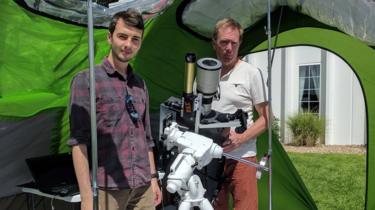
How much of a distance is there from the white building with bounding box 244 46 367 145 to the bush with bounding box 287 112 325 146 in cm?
25

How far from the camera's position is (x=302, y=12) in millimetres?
3600

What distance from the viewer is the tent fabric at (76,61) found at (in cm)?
293

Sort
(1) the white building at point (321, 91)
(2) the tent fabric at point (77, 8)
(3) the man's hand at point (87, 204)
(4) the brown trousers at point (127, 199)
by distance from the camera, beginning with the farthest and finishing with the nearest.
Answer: (1) the white building at point (321, 91) → (2) the tent fabric at point (77, 8) → (4) the brown trousers at point (127, 199) → (3) the man's hand at point (87, 204)

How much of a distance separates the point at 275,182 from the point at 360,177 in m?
3.47

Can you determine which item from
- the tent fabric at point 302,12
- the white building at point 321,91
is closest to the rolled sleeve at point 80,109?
the tent fabric at point 302,12

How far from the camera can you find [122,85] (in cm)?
222

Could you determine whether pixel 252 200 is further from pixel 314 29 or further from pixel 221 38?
pixel 314 29

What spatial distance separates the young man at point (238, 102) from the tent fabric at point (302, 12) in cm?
78

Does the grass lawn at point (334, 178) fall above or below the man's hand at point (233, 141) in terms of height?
below

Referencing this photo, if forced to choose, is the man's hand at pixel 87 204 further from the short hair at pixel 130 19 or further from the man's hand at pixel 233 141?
the man's hand at pixel 233 141

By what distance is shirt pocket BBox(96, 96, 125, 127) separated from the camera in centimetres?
214

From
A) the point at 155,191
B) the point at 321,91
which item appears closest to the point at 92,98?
the point at 155,191

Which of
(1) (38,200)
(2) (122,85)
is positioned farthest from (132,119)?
(1) (38,200)

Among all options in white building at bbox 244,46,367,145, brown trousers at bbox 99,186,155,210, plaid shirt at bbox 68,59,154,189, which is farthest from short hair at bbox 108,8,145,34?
white building at bbox 244,46,367,145
